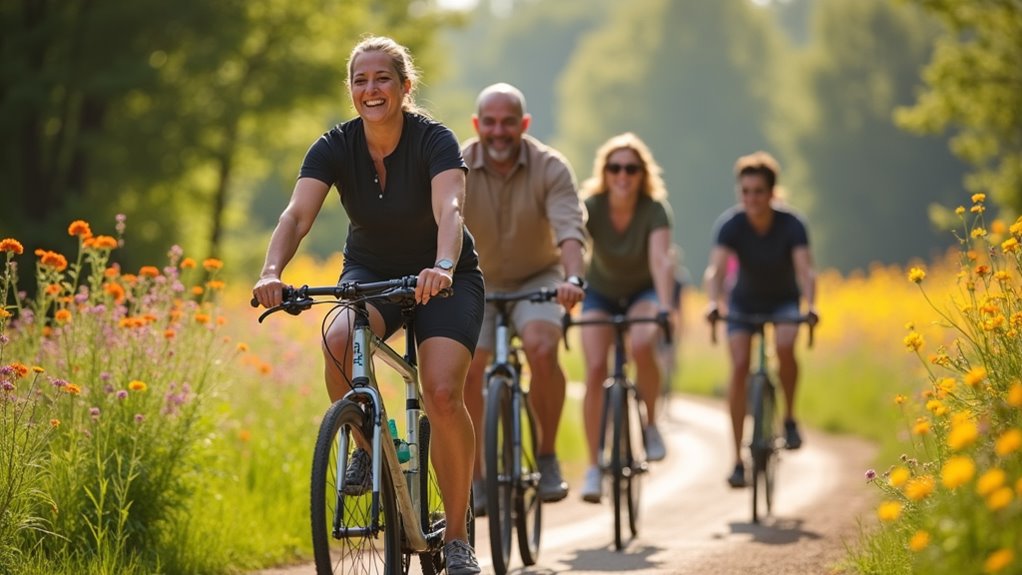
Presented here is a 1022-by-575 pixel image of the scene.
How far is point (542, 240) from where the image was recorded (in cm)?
879

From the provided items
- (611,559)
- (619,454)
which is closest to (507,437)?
(611,559)

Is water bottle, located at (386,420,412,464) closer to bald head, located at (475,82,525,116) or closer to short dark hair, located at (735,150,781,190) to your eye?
bald head, located at (475,82,525,116)

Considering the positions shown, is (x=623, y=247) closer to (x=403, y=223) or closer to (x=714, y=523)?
(x=714, y=523)

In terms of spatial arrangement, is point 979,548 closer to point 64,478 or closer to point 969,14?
point 64,478

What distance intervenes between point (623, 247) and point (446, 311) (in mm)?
4104

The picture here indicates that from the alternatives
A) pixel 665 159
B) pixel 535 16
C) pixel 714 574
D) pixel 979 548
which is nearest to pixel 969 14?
pixel 714 574

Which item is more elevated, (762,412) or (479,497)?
(762,412)

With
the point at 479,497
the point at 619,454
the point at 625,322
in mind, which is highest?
the point at 625,322

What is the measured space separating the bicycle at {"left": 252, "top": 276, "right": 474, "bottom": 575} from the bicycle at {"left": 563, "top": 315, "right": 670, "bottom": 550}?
3265 mm

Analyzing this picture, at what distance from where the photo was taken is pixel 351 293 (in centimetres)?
554

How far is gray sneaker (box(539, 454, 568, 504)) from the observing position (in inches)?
334

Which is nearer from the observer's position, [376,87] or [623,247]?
[376,87]

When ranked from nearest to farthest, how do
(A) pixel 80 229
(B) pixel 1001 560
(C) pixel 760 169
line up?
(B) pixel 1001 560, (A) pixel 80 229, (C) pixel 760 169

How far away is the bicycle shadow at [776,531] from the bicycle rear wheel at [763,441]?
161 millimetres
